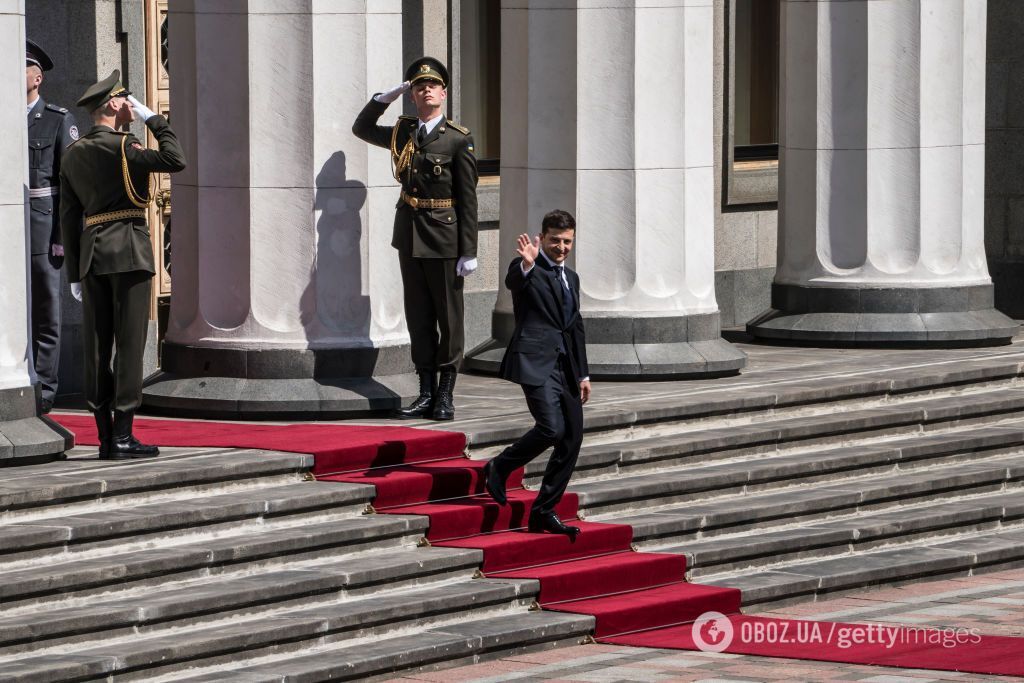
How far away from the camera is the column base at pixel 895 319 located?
16484 mm

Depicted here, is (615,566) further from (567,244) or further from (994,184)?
(994,184)

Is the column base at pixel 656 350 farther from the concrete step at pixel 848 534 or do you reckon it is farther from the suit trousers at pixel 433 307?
the concrete step at pixel 848 534

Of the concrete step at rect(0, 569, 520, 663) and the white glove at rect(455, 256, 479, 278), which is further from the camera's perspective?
the white glove at rect(455, 256, 479, 278)

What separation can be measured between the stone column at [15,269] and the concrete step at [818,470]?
2798mm

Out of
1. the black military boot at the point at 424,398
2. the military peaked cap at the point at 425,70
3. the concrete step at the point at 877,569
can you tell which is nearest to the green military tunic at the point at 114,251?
the military peaked cap at the point at 425,70

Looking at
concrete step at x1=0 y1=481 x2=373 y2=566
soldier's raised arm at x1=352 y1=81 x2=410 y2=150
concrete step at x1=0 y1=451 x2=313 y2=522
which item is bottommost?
concrete step at x1=0 y1=481 x2=373 y2=566

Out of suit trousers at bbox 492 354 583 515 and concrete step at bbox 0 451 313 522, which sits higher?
suit trousers at bbox 492 354 583 515

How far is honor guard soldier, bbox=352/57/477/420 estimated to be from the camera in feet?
41.7

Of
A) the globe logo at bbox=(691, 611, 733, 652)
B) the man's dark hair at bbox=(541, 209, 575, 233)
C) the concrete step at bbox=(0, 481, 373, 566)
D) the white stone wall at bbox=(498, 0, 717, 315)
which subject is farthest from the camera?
the white stone wall at bbox=(498, 0, 717, 315)

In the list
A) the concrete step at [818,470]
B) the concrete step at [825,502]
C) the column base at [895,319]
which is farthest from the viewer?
the column base at [895,319]

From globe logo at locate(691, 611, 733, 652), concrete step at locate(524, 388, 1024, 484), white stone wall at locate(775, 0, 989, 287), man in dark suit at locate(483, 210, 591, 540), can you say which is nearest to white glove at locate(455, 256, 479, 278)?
concrete step at locate(524, 388, 1024, 484)

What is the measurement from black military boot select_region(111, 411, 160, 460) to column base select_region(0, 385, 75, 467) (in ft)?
0.92

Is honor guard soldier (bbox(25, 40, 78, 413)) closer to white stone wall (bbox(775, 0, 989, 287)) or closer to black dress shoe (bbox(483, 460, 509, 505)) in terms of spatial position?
black dress shoe (bbox(483, 460, 509, 505))

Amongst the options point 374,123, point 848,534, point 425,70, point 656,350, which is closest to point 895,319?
point 656,350
